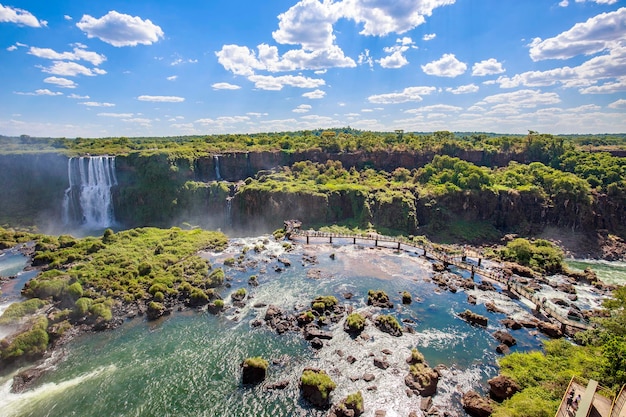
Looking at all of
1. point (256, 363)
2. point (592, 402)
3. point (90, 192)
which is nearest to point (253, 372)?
point (256, 363)

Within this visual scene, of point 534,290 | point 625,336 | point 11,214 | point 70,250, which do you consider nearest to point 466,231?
point 534,290

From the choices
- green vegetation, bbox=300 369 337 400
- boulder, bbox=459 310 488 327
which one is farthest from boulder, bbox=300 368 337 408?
boulder, bbox=459 310 488 327

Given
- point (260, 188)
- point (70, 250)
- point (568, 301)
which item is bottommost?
point (568, 301)

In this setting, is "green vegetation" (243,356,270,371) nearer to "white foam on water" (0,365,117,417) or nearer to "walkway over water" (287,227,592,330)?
"white foam on water" (0,365,117,417)


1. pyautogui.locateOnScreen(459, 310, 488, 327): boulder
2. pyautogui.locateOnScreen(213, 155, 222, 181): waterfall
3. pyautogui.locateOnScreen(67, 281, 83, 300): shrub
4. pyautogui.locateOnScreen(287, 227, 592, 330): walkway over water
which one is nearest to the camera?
pyautogui.locateOnScreen(459, 310, 488, 327): boulder

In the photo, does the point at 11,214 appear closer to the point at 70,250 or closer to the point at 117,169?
the point at 117,169

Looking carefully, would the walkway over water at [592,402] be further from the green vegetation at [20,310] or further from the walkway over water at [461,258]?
the green vegetation at [20,310]
